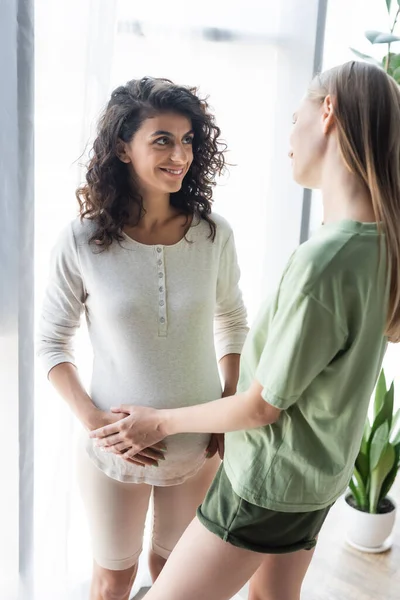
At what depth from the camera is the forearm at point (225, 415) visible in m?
1.10

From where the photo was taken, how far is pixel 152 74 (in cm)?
172

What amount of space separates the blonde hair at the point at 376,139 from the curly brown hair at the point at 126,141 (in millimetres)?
412

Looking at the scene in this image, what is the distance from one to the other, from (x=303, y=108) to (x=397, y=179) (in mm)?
224

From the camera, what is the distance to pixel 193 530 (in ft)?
3.97

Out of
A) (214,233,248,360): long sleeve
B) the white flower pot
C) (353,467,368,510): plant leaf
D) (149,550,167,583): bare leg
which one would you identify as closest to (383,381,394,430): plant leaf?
(353,467,368,510): plant leaf

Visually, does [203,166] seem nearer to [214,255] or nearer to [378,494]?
[214,255]

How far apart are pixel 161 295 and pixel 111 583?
2.35ft

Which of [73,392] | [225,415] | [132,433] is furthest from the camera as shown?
[73,392]

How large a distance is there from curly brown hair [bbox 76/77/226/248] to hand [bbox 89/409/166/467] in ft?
1.21

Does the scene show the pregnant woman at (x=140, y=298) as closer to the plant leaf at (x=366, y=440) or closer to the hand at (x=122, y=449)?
the hand at (x=122, y=449)

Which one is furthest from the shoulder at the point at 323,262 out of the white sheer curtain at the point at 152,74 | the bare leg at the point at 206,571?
the white sheer curtain at the point at 152,74

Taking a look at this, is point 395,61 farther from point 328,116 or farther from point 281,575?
point 281,575

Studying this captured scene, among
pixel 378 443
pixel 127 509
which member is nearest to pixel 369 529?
pixel 378 443

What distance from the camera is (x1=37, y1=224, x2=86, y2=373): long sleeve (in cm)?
136
